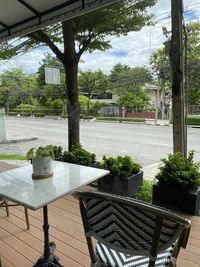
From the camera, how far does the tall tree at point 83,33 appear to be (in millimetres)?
3379

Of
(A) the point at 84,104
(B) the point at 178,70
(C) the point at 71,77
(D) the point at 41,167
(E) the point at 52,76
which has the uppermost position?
(E) the point at 52,76

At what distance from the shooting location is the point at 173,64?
2.45 m

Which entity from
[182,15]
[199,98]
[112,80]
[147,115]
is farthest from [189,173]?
[112,80]

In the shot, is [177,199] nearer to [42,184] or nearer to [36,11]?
[42,184]

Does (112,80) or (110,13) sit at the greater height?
(112,80)

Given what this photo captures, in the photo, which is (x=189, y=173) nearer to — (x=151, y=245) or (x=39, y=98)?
(x=151, y=245)

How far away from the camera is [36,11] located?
2.44m

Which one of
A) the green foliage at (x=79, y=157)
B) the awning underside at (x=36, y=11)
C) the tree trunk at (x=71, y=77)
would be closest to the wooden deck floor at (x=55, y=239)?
the green foliage at (x=79, y=157)

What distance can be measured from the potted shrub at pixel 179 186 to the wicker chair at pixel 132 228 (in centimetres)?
131

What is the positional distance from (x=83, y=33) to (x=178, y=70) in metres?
1.73

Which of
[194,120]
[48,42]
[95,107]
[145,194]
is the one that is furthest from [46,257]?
[95,107]

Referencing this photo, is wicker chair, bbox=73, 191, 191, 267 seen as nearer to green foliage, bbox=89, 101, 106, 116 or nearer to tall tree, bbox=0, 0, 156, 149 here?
tall tree, bbox=0, 0, 156, 149

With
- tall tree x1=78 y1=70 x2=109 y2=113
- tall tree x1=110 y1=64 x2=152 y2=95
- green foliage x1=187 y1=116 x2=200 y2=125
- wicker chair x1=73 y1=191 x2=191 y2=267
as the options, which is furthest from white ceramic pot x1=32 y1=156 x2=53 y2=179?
tall tree x1=78 y1=70 x2=109 y2=113

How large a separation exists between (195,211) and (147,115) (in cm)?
1925
